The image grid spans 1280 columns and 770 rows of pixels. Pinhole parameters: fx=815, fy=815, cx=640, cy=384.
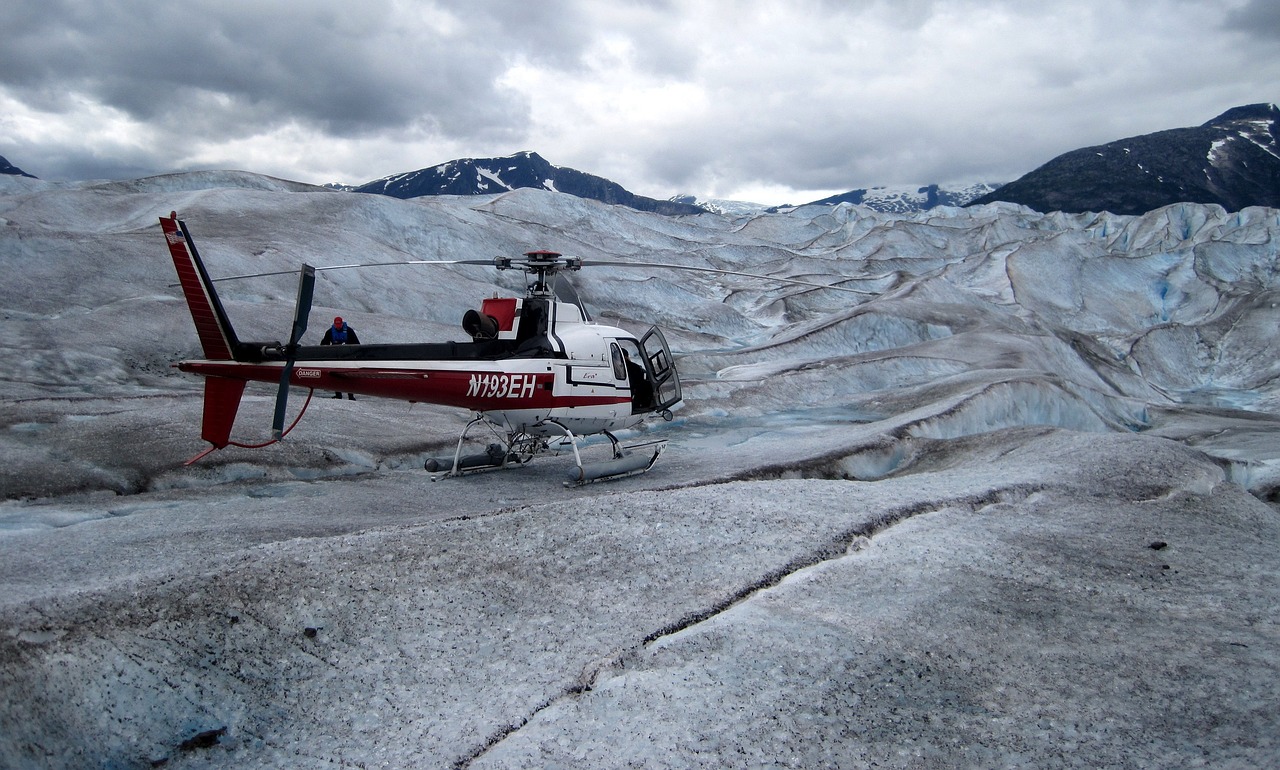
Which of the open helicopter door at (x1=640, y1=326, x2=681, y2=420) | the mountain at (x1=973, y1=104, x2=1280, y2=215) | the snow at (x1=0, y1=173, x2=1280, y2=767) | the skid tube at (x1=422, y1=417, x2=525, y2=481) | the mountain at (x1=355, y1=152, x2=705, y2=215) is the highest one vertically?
the mountain at (x1=355, y1=152, x2=705, y2=215)

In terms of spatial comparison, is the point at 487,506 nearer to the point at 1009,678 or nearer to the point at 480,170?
the point at 1009,678

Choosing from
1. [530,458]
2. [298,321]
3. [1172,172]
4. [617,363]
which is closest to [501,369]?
[530,458]

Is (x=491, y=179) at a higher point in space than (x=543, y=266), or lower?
higher

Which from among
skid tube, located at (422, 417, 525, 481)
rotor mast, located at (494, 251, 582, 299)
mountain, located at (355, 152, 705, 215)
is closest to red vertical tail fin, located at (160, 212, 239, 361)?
skid tube, located at (422, 417, 525, 481)

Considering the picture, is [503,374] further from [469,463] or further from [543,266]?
[543,266]

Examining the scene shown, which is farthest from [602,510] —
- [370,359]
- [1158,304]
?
[1158,304]

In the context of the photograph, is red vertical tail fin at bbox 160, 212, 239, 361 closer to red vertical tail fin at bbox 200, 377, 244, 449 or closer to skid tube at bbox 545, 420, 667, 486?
red vertical tail fin at bbox 200, 377, 244, 449

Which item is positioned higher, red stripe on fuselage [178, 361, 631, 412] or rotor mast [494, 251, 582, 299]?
rotor mast [494, 251, 582, 299]

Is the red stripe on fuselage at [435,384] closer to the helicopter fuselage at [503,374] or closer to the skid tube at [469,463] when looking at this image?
the helicopter fuselage at [503,374]
